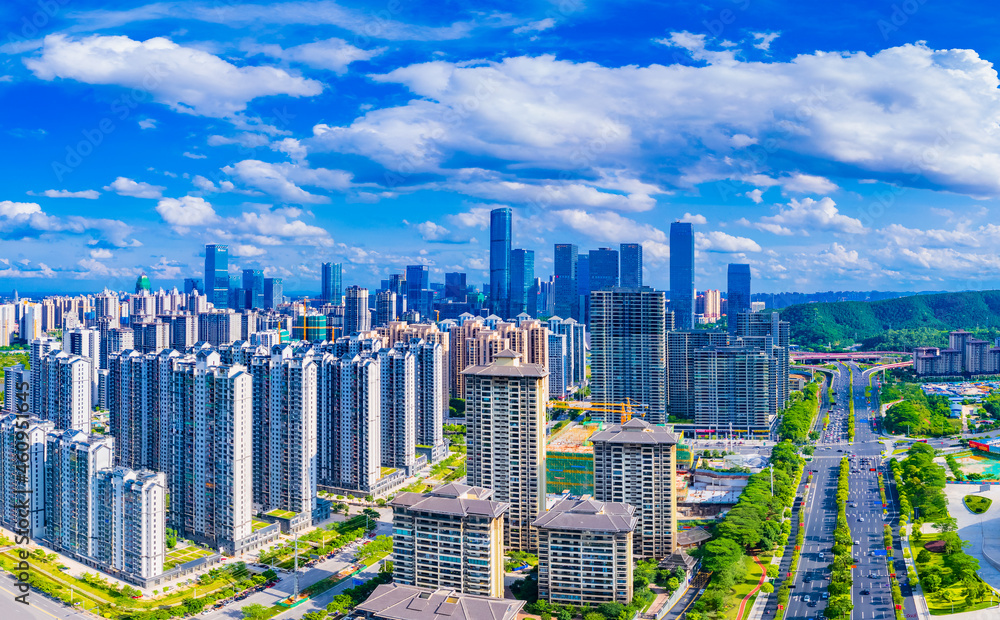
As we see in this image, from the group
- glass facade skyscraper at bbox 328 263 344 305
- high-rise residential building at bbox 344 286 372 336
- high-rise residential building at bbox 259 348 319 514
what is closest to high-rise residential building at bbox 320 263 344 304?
glass facade skyscraper at bbox 328 263 344 305

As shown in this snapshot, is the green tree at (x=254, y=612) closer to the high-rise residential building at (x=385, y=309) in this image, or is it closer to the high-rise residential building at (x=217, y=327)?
the high-rise residential building at (x=217, y=327)

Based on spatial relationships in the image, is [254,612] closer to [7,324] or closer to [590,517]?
[590,517]

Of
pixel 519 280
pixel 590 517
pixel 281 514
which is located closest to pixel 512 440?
pixel 590 517

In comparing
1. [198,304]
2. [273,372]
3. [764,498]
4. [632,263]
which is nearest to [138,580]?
[273,372]

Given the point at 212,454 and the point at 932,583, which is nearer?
the point at 932,583

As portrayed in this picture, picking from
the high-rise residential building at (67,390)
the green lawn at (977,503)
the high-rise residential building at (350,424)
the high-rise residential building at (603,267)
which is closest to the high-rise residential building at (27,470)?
the high-rise residential building at (67,390)

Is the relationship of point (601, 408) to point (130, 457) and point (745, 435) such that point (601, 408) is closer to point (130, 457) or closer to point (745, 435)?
point (745, 435)
